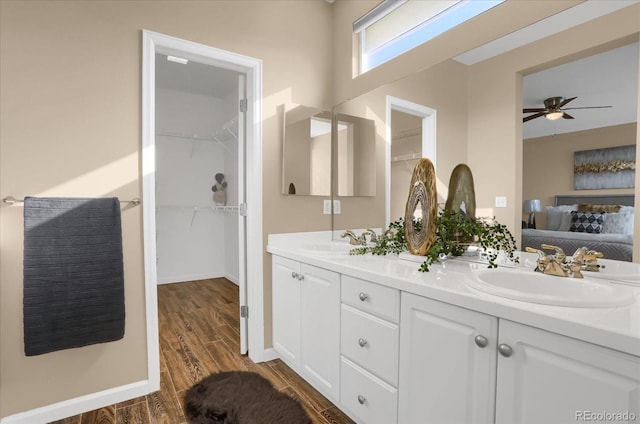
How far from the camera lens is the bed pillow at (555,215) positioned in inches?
55.6

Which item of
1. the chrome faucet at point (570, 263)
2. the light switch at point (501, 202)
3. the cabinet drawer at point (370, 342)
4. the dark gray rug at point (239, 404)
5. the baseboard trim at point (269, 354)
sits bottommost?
the baseboard trim at point (269, 354)

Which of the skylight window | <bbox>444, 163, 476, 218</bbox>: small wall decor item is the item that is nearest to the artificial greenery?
<bbox>444, 163, 476, 218</bbox>: small wall decor item

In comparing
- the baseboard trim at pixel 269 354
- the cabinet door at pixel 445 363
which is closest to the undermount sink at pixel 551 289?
the cabinet door at pixel 445 363

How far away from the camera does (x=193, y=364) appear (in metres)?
2.34

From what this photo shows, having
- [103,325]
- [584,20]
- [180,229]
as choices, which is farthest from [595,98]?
[180,229]

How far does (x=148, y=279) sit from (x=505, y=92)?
2161mm

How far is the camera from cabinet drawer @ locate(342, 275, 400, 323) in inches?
54.4

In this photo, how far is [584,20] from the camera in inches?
53.0

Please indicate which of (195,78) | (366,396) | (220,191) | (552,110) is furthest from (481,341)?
(220,191)

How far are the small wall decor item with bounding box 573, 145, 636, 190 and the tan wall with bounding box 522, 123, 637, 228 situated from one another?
18 mm

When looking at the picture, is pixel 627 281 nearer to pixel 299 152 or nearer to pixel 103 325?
pixel 299 152

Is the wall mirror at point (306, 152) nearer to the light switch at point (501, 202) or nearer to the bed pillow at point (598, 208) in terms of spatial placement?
the light switch at point (501, 202)

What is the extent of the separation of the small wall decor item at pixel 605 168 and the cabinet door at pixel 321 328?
1128 millimetres

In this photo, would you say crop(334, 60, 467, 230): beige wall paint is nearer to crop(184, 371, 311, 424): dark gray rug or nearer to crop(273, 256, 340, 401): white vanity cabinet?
crop(273, 256, 340, 401): white vanity cabinet
